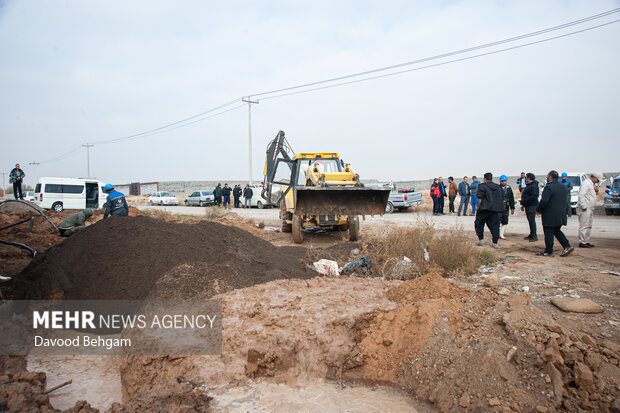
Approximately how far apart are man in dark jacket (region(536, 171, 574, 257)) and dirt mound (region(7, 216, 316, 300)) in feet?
16.1

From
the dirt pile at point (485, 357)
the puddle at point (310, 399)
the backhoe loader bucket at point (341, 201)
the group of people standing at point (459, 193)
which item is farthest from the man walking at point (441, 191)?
the puddle at point (310, 399)

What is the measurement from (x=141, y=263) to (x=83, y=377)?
6.91 feet

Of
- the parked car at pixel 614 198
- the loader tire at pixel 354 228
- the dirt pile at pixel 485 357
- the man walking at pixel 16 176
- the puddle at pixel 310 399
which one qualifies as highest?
the man walking at pixel 16 176

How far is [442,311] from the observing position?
3.85 m

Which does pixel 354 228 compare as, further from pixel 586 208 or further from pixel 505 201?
pixel 586 208

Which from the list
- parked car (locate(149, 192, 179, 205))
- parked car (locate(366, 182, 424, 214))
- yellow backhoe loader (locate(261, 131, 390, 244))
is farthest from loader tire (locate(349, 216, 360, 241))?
parked car (locate(149, 192, 179, 205))

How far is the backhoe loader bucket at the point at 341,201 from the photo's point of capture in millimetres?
9758

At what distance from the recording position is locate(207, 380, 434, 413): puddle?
3156mm

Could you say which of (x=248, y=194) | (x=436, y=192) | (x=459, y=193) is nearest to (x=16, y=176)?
(x=248, y=194)

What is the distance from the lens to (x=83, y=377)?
3912 millimetres

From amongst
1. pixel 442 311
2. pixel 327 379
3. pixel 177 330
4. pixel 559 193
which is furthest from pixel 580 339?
pixel 559 193

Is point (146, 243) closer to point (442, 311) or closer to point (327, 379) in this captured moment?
point (327, 379)

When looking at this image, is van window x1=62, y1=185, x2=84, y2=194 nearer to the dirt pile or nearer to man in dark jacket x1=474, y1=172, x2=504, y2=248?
man in dark jacket x1=474, y1=172, x2=504, y2=248

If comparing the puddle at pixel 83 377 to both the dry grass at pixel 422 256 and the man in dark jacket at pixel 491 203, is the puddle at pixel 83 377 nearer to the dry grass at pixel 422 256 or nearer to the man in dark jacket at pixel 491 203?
the dry grass at pixel 422 256
